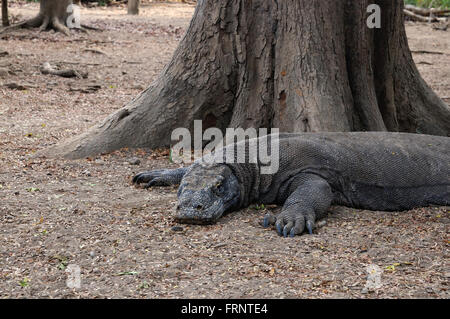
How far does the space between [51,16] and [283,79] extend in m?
9.64

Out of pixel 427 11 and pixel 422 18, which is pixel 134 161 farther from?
pixel 427 11

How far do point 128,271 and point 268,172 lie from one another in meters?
1.45

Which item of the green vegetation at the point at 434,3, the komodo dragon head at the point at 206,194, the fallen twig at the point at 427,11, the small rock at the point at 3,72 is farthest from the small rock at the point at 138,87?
the green vegetation at the point at 434,3

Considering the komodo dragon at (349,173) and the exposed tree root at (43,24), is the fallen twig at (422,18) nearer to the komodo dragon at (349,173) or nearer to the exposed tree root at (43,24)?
the exposed tree root at (43,24)

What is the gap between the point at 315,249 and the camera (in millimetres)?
3379

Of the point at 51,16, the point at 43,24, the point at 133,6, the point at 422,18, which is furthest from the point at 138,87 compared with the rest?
the point at 422,18

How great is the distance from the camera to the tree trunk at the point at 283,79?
4820 millimetres

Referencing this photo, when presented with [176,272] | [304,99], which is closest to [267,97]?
[304,99]

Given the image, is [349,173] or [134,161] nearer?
[349,173]

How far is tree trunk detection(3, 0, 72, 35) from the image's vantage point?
13.2 metres

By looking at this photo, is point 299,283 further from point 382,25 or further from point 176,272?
point 382,25

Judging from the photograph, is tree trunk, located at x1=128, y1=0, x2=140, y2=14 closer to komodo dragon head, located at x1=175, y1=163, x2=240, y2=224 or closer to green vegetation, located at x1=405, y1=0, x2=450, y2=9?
green vegetation, located at x1=405, y1=0, x2=450, y2=9

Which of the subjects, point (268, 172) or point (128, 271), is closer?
point (128, 271)

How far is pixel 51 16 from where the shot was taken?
13.4 metres
